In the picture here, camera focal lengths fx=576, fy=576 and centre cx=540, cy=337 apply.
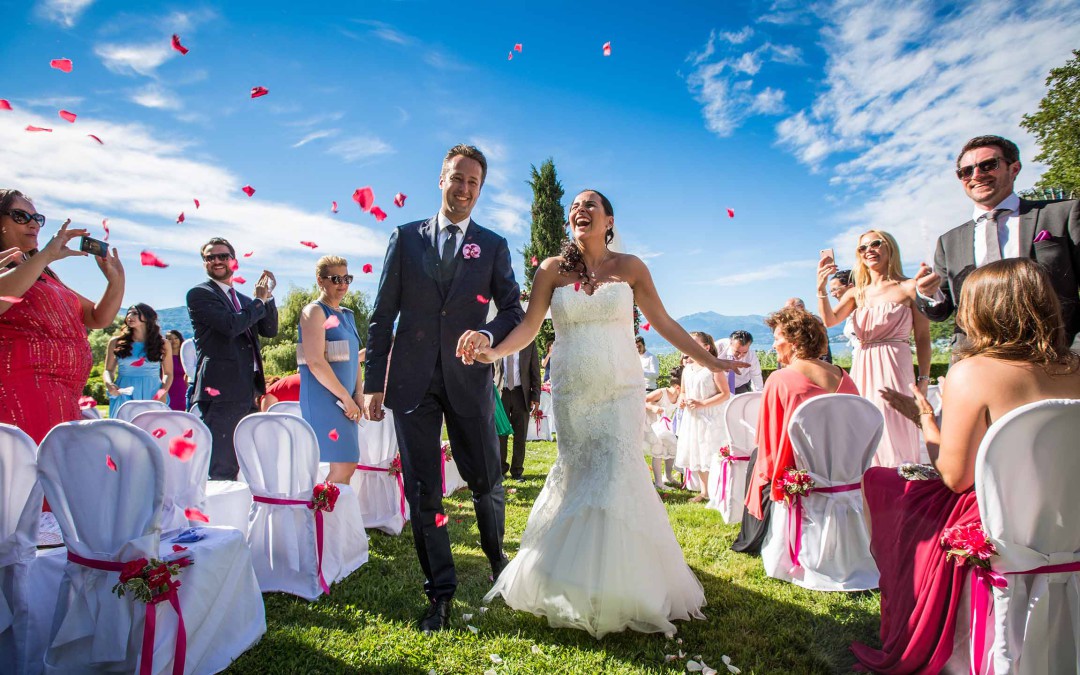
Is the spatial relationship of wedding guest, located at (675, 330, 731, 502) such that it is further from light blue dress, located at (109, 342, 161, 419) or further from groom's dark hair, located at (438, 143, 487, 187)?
light blue dress, located at (109, 342, 161, 419)

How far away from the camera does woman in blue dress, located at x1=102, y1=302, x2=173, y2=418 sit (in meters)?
8.66

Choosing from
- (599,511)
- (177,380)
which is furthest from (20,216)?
(177,380)

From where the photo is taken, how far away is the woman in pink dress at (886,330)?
483cm

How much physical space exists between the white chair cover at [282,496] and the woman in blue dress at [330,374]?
2.50 ft

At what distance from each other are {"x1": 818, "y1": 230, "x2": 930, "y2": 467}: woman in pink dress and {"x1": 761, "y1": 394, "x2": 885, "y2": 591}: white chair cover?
100 cm

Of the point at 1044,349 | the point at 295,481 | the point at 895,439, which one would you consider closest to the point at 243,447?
the point at 295,481

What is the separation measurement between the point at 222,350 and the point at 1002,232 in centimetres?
570

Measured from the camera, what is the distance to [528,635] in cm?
319

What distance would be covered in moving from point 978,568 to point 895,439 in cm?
286

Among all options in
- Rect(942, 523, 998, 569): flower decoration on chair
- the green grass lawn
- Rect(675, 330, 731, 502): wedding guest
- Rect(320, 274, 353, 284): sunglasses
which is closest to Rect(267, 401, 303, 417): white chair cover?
Rect(320, 274, 353, 284): sunglasses

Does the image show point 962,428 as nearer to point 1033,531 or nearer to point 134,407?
point 1033,531

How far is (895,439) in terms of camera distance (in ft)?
15.9

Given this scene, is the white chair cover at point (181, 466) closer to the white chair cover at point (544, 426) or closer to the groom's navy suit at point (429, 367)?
the groom's navy suit at point (429, 367)

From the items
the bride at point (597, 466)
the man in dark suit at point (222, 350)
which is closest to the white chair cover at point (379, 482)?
the man in dark suit at point (222, 350)
